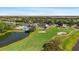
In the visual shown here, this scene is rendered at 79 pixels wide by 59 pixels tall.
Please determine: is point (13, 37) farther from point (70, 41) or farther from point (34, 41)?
point (70, 41)

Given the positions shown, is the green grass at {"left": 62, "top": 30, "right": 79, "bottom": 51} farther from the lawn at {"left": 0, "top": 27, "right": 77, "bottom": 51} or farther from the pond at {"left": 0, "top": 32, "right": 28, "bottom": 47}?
the pond at {"left": 0, "top": 32, "right": 28, "bottom": 47}

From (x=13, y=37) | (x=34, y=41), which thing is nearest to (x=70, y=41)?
(x=34, y=41)

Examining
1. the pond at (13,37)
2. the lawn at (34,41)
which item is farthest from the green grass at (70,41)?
the pond at (13,37)

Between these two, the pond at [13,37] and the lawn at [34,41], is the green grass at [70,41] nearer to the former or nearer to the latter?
the lawn at [34,41]

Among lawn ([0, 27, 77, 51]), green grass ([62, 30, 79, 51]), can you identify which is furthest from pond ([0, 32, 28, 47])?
green grass ([62, 30, 79, 51])
